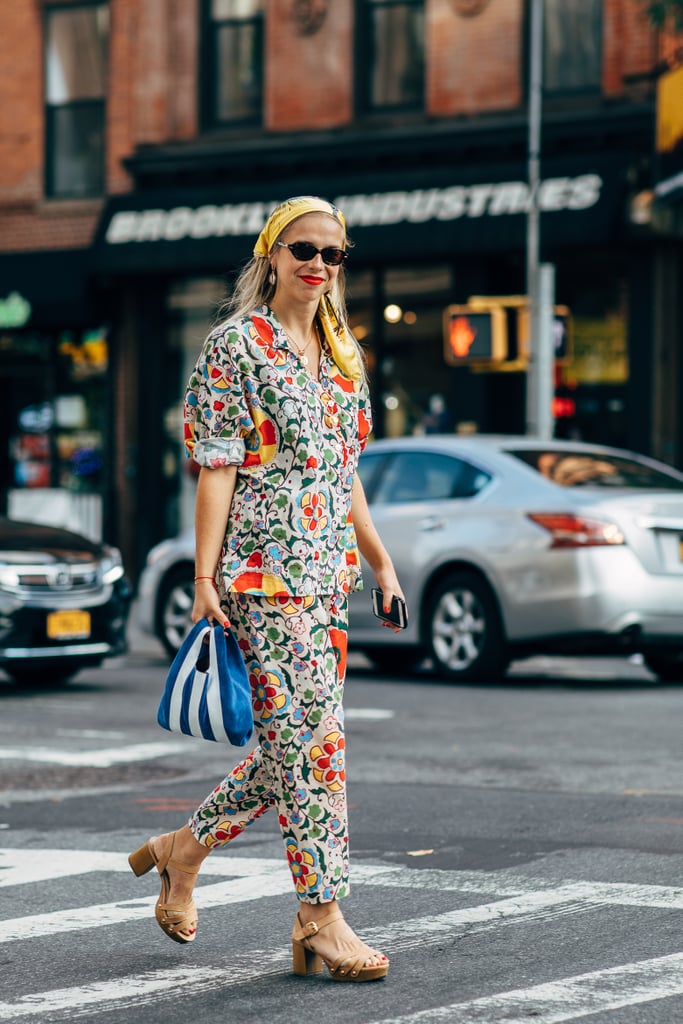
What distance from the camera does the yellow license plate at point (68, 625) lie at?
471 inches

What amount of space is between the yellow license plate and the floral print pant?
24.1 feet

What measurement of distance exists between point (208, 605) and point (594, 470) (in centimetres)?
804

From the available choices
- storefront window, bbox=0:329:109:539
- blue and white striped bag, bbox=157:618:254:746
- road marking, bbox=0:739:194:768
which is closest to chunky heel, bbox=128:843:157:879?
blue and white striped bag, bbox=157:618:254:746

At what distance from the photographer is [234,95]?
23250 mm

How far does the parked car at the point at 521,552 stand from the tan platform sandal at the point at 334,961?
23.4 feet

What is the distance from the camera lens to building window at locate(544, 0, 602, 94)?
2080 centimetres

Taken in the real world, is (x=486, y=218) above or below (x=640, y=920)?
above

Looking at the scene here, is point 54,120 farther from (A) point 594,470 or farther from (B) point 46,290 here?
(A) point 594,470

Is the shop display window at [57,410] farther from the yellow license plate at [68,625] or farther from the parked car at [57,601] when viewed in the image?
the yellow license plate at [68,625]

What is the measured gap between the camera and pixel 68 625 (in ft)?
39.6

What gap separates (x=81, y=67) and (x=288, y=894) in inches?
783

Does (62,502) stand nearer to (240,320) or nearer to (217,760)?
(217,760)

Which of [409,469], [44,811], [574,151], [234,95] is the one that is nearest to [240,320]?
[44,811]

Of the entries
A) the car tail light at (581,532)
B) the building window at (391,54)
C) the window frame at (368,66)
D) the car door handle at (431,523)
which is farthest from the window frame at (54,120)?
the car tail light at (581,532)
